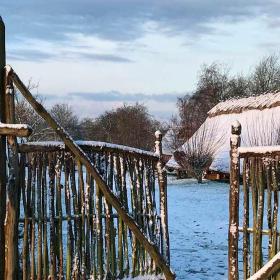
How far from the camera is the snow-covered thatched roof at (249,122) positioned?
17969 mm

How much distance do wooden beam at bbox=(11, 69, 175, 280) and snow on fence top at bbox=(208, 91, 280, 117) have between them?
14626 mm

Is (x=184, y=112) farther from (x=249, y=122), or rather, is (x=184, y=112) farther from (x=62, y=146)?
(x=62, y=146)

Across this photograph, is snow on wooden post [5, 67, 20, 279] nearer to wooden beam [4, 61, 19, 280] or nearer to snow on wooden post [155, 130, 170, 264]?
wooden beam [4, 61, 19, 280]

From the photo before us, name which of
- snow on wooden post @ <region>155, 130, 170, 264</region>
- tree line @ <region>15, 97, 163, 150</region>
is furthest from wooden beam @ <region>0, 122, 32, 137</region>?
tree line @ <region>15, 97, 163, 150</region>

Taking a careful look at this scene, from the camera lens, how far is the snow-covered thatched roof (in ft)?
59.0

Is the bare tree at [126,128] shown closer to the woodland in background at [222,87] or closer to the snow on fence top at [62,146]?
the woodland in background at [222,87]

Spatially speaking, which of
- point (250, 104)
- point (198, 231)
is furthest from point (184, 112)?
point (198, 231)

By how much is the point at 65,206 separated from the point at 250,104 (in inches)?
665

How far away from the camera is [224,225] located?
35.9ft

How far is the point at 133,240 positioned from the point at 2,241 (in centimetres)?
142

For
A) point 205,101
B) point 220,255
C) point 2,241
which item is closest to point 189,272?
point 220,255

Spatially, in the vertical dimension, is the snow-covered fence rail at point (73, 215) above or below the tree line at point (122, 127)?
below

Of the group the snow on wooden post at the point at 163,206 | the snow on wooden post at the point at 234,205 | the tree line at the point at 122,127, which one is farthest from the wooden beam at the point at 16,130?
the tree line at the point at 122,127

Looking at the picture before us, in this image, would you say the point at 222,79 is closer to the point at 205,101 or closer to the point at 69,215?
the point at 205,101
